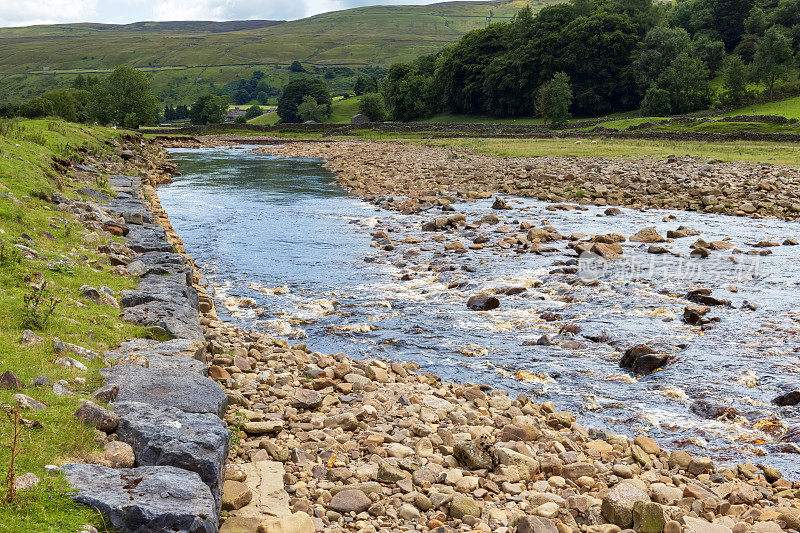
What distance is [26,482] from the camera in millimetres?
4664

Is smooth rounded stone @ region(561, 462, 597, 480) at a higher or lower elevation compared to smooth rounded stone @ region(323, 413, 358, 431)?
lower

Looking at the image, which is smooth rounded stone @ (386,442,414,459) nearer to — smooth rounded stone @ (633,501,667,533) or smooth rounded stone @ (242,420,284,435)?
smooth rounded stone @ (242,420,284,435)

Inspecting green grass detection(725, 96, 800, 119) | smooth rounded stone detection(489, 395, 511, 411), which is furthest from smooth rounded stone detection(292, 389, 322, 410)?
green grass detection(725, 96, 800, 119)

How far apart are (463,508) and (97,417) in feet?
12.3

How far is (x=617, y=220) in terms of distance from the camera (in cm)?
2548

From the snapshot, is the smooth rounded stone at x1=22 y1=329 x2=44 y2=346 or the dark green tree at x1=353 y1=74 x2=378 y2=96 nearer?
the smooth rounded stone at x1=22 y1=329 x2=44 y2=346

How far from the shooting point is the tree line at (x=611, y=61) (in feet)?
268

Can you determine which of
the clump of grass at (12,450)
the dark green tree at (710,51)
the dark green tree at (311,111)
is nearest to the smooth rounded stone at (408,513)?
the clump of grass at (12,450)

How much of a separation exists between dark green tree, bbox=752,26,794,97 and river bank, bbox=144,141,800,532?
8522 centimetres

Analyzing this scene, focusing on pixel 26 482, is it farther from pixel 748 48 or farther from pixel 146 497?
pixel 748 48

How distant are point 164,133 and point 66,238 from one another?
97.1 metres

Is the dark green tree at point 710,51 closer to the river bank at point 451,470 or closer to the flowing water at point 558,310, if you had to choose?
the flowing water at point 558,310

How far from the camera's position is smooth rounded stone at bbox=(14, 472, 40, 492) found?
15.1ft

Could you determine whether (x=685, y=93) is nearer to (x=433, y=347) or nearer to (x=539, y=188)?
(x=539, y=188)
